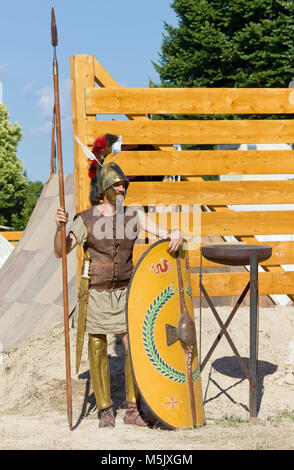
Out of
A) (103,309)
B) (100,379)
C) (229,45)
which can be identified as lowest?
(100,379)

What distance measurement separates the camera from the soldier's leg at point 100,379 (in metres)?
4.13

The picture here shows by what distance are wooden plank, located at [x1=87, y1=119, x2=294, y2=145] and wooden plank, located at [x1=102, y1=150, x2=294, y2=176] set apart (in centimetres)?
12

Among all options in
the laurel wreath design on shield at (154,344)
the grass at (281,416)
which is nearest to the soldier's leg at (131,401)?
the laurel wreath design on shield at (154,344)

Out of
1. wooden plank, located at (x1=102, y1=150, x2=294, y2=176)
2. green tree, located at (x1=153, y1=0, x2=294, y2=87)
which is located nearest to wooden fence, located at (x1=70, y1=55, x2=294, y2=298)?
wooden plank, located at (x1=102, y1=150, x2=294, y2=176)

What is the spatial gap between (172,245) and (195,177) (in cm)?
243

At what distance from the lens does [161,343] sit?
393cm

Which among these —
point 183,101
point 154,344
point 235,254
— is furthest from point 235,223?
point 154,344

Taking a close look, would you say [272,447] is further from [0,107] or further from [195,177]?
[0,107]

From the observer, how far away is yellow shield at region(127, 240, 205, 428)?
386 cm

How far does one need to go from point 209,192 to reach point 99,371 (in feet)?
7.93

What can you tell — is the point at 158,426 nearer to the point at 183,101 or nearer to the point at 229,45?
the point at 183,101

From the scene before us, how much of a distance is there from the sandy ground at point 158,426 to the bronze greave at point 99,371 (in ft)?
0.64

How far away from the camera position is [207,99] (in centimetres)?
592
